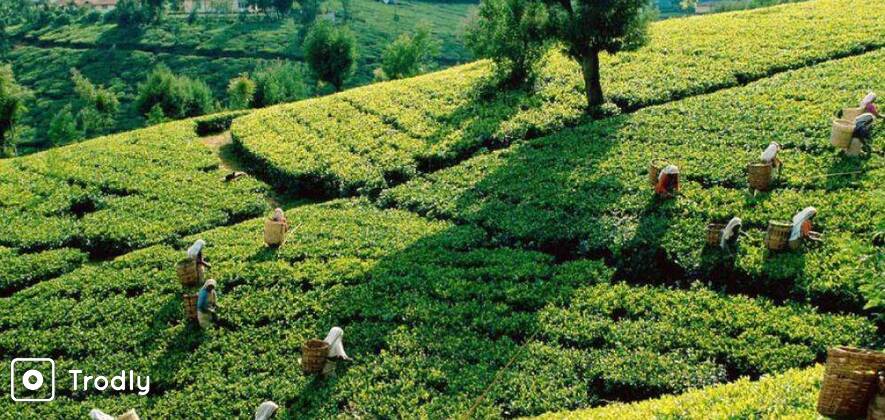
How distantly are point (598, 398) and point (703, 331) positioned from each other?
110 inches

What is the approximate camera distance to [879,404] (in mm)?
9117

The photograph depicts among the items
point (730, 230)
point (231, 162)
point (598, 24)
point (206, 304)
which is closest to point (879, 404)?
point (730, 230)

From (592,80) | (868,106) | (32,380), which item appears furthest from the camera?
(592,80)

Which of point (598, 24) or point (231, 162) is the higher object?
point (598, 24)

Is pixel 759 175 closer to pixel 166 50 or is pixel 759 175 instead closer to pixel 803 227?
pixel 803 227

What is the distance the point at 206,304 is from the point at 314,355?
4.50 metres

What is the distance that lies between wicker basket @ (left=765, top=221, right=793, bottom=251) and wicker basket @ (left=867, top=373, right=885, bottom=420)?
24.2 feet

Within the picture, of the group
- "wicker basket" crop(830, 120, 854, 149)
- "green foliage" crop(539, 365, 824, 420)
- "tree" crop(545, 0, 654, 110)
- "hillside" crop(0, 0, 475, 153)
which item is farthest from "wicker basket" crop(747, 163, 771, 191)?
"hillside" crop(0, 0, 475, 153)

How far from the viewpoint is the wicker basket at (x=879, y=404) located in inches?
356

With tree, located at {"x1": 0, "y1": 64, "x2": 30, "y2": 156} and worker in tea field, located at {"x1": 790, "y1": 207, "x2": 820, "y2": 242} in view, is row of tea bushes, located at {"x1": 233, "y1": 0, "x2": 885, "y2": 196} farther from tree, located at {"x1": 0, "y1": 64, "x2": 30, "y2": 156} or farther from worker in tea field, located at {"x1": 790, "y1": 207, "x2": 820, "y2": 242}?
tree, located at {"x1": 0, "y1": 64, "x2": 30, "y2": 156}

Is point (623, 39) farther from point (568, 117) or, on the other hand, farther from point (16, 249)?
point (16, 249)

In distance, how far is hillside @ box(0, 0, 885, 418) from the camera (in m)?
14.2

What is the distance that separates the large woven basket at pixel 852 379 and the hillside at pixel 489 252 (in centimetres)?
148

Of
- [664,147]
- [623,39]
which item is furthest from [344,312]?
[623,39]
